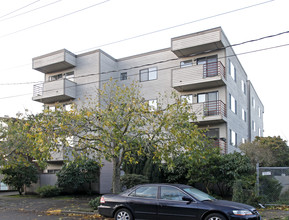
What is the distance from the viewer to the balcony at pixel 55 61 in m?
26.3

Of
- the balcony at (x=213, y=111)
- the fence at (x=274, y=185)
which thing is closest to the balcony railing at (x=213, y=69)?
the balcony at (x=213, y=111)

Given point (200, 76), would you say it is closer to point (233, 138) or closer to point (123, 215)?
point (233, 138)

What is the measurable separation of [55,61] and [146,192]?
18.8 metres

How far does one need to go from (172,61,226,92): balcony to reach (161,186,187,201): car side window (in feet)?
40.6

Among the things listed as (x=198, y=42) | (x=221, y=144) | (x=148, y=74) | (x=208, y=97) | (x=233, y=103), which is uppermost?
(x=198, y=42)

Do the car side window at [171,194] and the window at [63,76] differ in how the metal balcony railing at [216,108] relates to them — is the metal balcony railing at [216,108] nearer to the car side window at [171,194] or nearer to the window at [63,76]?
the window at [63,76]

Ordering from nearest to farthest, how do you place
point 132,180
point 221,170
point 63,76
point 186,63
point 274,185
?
point 274,185 < point 221,170 < point 132,180 < point 186,63 < point 63,76

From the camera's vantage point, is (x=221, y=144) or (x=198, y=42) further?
(x=198, y=42)

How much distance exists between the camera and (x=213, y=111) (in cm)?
2153

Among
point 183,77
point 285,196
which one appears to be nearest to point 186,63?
point 183,77

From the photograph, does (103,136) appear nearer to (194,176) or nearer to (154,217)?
(154,217)

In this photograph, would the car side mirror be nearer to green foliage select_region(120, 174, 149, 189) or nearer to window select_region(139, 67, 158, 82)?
green foliage select_region(120, 174, 149, 189)

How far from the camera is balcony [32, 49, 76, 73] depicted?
26266 millimetres

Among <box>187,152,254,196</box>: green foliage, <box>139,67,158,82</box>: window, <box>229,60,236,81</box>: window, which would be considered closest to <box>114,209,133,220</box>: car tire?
<box>187,152,254,196</box>: green foliage
